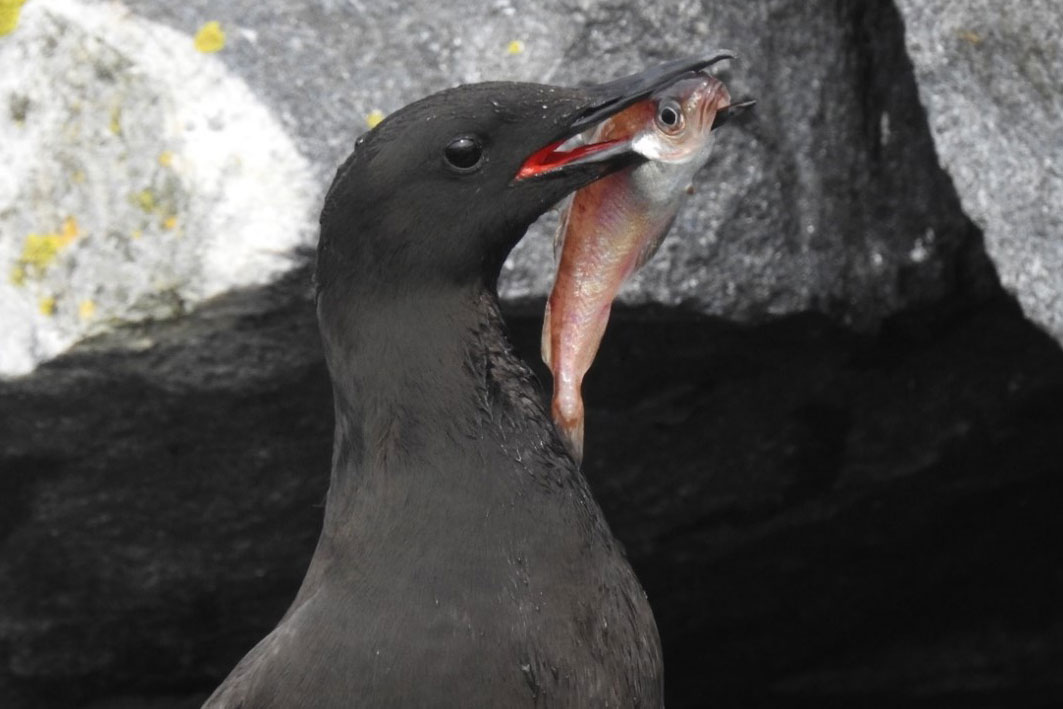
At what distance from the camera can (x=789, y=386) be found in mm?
4266

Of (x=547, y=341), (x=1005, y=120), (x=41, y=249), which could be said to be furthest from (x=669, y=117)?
(x=41, y=249)

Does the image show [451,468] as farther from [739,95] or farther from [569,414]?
[739,95]

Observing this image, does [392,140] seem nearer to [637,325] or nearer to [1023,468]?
[637,325]

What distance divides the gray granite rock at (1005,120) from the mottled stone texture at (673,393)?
1.13 feet

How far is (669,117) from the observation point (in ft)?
10.3

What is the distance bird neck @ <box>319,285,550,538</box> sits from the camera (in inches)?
119

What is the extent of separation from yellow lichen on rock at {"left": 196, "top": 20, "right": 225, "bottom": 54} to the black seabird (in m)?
0.96

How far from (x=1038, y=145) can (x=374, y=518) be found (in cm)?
155

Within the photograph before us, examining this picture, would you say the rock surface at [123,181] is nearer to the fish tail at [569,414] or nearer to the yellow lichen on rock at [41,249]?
the yellow lichen on rock at [41,249]

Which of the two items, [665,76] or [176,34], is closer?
[665,76]

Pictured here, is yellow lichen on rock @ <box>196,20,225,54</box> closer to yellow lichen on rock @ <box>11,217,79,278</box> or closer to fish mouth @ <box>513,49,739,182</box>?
yellow lichen on rock @ <box>11,217,79,278</box>

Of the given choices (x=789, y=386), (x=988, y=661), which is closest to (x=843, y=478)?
(x=789, y=386)

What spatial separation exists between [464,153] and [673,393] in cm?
129

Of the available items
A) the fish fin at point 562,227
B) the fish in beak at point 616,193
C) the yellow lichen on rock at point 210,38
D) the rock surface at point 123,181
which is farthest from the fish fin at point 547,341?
the yellow lichen on rock at point 210,38
